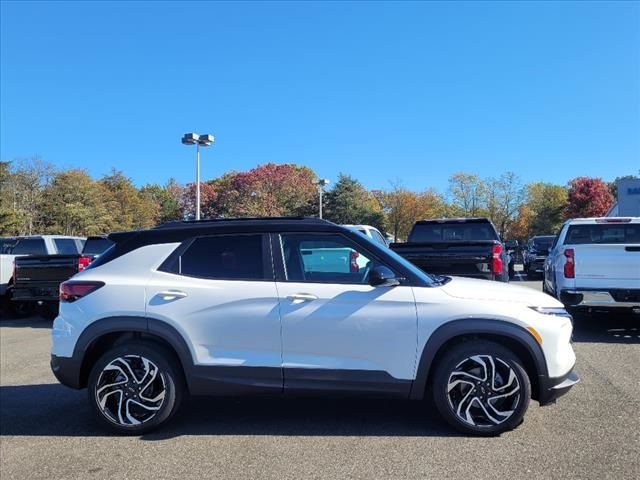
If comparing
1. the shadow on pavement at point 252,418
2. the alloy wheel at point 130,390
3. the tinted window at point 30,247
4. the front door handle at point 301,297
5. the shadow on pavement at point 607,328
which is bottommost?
the shadow on pavement at point 252,418

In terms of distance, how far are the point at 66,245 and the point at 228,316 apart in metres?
12.4

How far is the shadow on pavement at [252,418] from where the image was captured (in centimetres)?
462

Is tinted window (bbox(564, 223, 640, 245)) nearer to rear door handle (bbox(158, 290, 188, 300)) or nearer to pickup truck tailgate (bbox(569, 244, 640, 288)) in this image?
pickup truck tailgate (bbox(569, 244, 640, 288))

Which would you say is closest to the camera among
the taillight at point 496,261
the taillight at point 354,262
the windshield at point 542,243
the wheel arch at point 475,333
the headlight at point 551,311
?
the wheel arch at point 475,333

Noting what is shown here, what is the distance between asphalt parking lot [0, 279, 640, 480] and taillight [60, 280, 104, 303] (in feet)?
3.86

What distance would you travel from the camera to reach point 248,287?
459cm

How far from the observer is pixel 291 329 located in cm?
446

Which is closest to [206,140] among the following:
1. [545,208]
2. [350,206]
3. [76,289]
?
[76,289]

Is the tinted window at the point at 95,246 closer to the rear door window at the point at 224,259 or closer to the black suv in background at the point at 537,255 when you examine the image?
the rear door window at the point at 224,259

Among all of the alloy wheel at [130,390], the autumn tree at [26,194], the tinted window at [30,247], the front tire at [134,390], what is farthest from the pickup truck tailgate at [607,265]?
the autumn tree at [26,194]

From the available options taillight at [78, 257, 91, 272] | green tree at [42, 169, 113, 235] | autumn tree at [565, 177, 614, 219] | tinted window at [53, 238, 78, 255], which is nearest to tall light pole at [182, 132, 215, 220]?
tinted window at [53, 238, 78, 255]

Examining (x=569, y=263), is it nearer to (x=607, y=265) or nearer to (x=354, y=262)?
(x=607, y=265)

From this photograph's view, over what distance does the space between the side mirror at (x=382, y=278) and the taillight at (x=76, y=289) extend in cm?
231

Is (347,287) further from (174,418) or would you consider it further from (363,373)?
(174,418)
